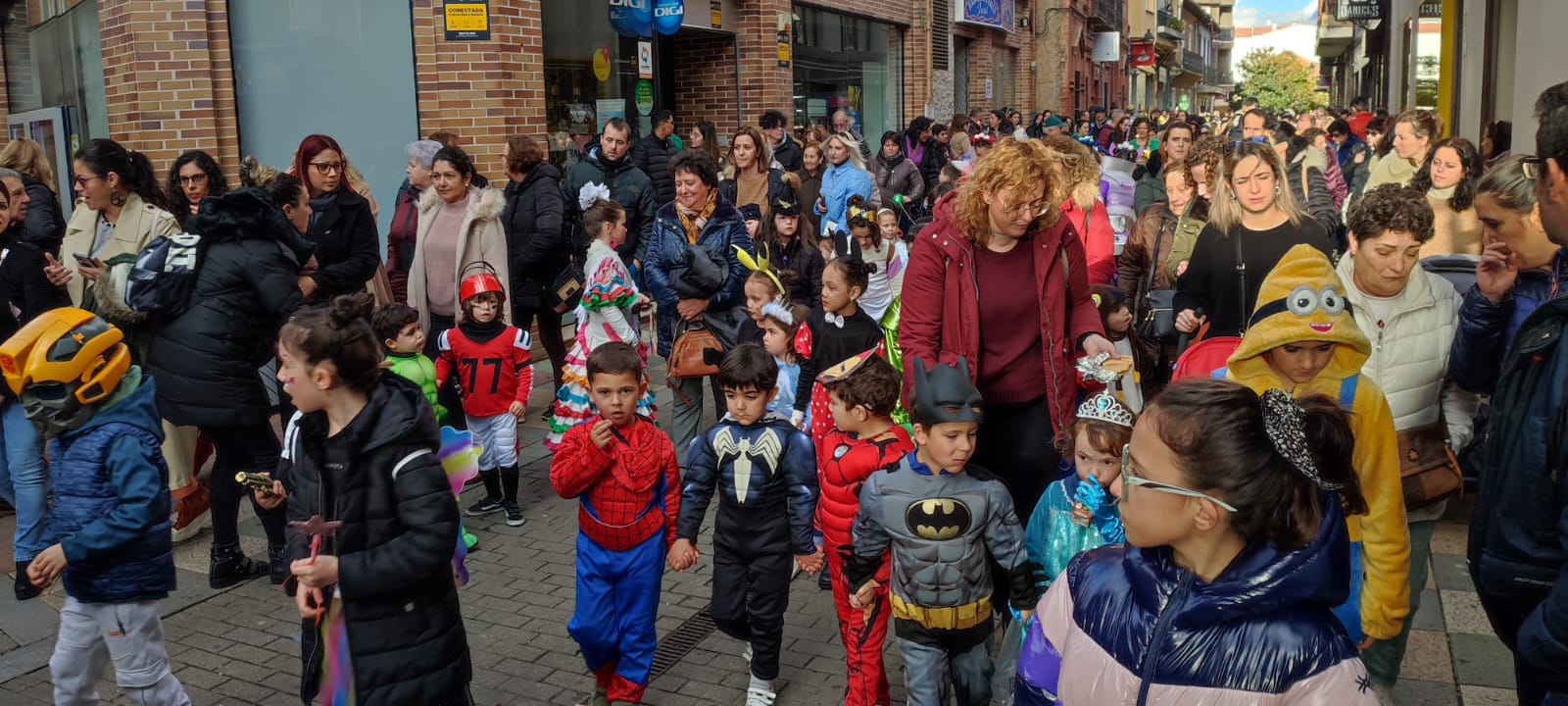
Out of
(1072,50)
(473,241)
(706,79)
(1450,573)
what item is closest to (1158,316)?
(1450,573)

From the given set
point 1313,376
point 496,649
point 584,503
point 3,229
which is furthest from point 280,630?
point 1313,376

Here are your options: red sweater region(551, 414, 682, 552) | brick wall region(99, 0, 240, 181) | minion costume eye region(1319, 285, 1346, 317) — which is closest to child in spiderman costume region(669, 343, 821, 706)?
red sweater region(551, 414, 682, 552)

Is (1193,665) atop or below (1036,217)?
below

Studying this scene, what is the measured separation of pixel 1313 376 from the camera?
3643 millimetres

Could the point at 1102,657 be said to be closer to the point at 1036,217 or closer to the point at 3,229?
the point at 1036,217

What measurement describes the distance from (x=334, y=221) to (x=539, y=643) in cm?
354

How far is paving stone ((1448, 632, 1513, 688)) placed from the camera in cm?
477

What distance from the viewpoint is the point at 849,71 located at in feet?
65.8

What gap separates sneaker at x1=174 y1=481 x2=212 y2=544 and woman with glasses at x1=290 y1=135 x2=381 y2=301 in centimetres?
134

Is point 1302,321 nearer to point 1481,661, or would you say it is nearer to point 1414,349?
point 1414,349

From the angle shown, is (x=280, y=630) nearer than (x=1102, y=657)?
No

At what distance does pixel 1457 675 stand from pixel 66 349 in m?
5.19

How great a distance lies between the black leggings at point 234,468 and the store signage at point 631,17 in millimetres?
7642

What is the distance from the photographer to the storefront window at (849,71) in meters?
18.0
